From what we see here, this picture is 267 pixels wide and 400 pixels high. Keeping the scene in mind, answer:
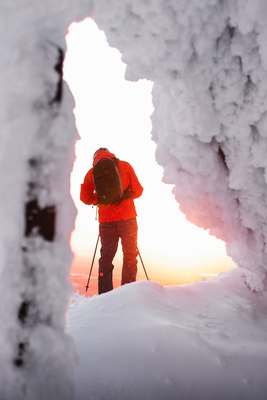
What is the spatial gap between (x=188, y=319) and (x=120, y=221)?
2476mm

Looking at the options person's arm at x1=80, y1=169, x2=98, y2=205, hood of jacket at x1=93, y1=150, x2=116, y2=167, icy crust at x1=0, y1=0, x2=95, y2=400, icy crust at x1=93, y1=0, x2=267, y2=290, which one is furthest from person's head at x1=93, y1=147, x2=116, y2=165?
icy crust at x1=0, y1=0, x2=95, y2=400

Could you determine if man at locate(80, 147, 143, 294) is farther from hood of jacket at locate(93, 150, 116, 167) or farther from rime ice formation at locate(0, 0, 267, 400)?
rime ice formation at locate(0, 0, 267, 400)

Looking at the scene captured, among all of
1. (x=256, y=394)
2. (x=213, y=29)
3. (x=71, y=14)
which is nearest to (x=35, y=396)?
(x=256, y=394)

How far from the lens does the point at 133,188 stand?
5.91 m

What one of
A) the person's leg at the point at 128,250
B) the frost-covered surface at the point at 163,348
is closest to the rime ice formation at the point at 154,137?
the frost-covered surface at the point at 163,348

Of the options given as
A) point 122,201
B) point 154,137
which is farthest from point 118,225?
point 154,137

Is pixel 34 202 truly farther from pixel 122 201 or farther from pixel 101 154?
pixel 122 201

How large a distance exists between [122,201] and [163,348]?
10.6ft

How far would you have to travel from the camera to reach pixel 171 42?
3578 mm

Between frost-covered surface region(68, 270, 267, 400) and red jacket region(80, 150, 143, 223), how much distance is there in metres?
1.82

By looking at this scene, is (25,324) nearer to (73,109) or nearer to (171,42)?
(73,109)

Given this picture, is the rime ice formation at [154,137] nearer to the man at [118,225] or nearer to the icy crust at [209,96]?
the icy crust at [209,96]

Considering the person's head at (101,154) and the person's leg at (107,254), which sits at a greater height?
the person's head at (101,154)

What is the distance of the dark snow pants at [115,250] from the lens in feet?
19.5
